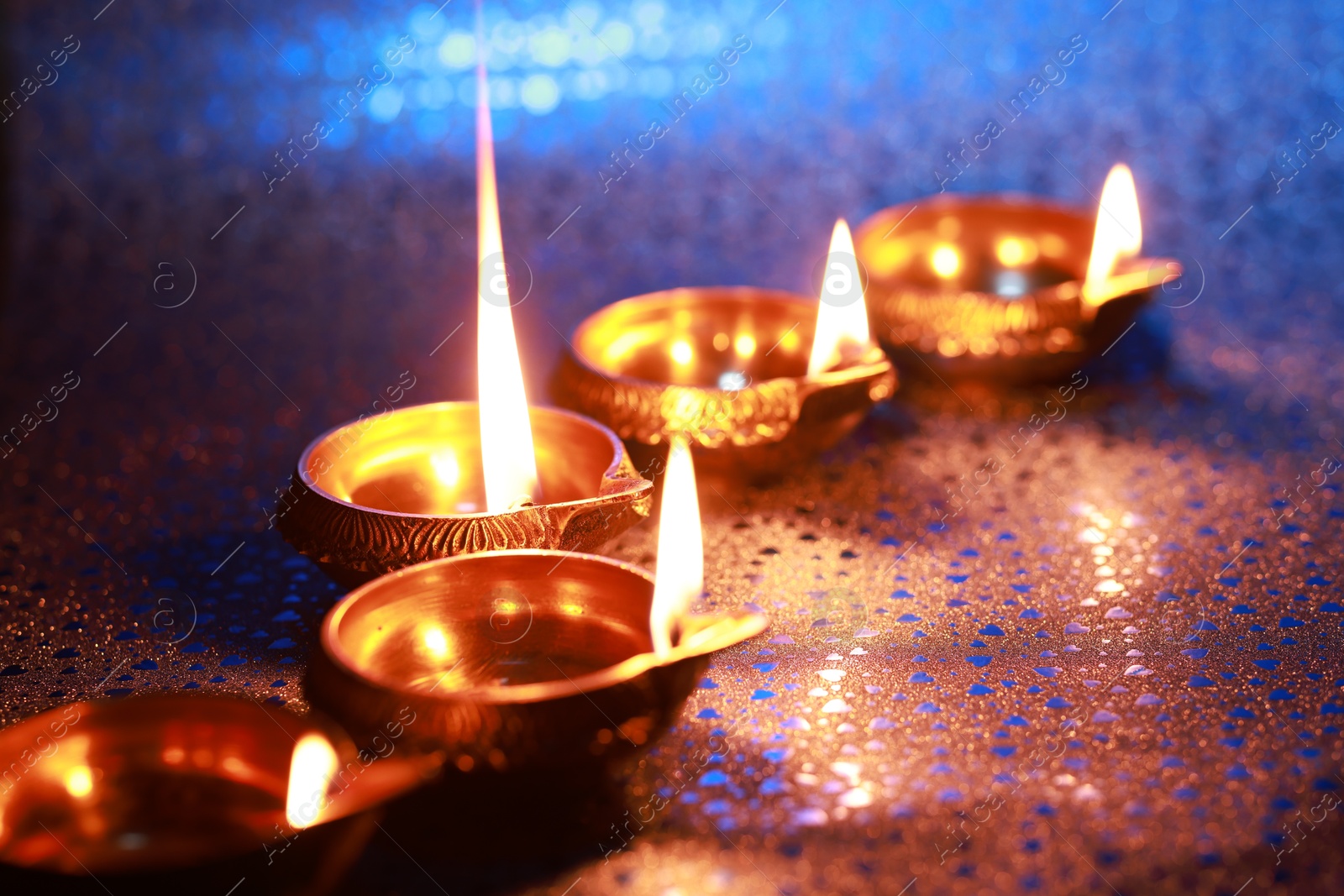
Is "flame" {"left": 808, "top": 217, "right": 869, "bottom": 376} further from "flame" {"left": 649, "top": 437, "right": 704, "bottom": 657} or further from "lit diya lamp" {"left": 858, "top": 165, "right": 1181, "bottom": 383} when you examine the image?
"flame" {"left": 649, "top": 437, "right": 704, "bottom": 657}

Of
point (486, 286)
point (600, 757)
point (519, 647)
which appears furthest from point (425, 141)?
point (600, 757)

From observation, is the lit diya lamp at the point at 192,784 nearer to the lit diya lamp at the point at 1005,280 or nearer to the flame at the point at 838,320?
the flame at the point at 838,320

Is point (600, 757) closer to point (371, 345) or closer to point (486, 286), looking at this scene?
point (486, 286)

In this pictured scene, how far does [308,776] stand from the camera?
0.48 meters

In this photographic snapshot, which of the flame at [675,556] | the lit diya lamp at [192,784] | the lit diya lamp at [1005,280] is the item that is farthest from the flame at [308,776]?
the lit diya lamp at [1005,280]

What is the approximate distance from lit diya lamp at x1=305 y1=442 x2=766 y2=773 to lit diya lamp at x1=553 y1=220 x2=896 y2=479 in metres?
0.14

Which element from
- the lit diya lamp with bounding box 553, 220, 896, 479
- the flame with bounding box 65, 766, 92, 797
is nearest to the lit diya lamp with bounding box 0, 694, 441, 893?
the flame with bounding box 65, 766, 92, 797

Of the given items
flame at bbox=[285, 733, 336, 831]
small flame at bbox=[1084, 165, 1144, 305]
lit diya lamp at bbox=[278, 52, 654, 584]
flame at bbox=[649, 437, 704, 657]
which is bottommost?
flame at bbox=[285, 733, 336, 831]

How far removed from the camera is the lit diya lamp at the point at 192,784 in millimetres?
457

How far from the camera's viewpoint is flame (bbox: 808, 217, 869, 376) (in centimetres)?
75

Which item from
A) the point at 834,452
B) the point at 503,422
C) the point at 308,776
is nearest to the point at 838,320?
the point at 834,452

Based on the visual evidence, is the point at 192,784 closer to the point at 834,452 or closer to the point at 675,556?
the point at 675,556

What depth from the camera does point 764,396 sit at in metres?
0.69

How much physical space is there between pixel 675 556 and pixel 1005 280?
0.58 meters
